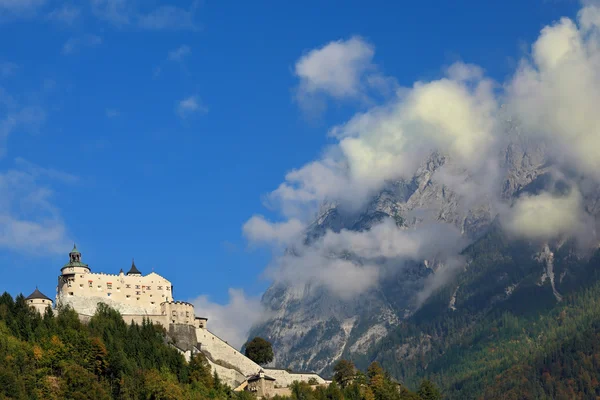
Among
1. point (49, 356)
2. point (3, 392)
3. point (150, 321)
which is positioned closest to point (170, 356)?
point (150, 321)

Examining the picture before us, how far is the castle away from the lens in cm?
14862

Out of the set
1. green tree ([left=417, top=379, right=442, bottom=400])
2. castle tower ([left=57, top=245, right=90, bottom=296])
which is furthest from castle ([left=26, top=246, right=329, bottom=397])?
green tree ([left=417, top=379, right=442, bottom=400])

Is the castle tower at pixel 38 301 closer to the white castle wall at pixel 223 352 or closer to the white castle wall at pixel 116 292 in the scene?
the white castle wall at pixel 116 292

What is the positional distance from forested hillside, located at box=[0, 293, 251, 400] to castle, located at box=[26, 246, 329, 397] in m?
A: 2.55

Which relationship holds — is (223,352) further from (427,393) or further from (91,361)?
(427,393)

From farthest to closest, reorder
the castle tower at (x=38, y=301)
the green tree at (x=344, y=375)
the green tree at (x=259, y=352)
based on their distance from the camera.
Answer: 1. the green tree at (x=259, y=352)
2. the green tree at (x=344, y=375)
3. the castle tower at (x=38, y=301)

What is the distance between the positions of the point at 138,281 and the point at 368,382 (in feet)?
121

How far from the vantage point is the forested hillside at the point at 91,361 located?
126250 millimetres

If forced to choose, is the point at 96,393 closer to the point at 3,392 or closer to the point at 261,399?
the point at 3,392

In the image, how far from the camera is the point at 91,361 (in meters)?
133

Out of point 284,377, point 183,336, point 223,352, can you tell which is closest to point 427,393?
point 284,377

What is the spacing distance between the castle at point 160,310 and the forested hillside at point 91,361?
2.55 metres

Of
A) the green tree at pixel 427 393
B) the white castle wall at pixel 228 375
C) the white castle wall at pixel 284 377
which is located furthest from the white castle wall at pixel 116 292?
the green tree at pixel 427 393

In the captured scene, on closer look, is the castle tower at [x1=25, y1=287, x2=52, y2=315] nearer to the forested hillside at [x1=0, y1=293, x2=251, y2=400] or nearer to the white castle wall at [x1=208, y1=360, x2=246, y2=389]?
the forested hillside at [x1=0, y1=293, x2=251, y2=400]
